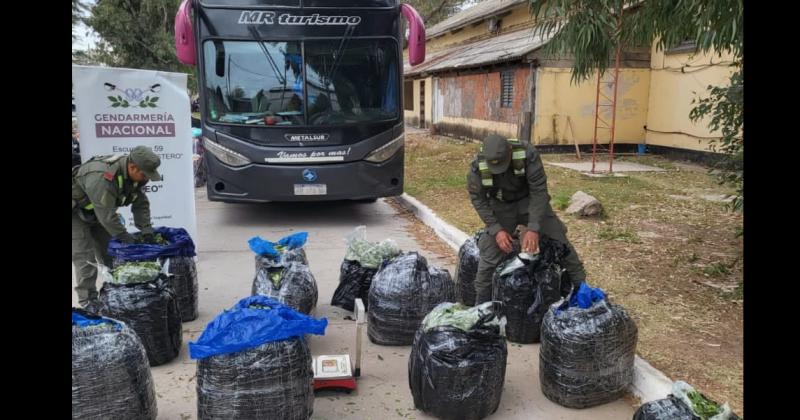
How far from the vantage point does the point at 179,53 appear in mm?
7973

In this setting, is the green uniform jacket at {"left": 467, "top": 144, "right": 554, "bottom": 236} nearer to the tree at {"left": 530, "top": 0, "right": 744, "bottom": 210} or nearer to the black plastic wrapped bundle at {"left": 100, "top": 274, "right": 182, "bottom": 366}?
the tree at {"left": 530, "top": 0, "right": 744, "bottom": 210}

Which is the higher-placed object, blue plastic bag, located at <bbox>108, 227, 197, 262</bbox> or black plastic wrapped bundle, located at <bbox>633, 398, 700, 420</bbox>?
blue plastic bag, located at <bbox>108, 227, 197, 262</bbox>

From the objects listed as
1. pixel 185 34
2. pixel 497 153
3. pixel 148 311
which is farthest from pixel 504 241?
pixel 185 34

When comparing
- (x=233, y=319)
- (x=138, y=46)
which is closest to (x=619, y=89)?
(x=138, y=46)

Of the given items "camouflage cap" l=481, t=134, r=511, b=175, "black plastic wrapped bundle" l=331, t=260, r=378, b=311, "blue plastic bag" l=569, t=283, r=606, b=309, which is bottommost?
"black plastic wrapped bundle" l=331, t=260, r=378, b=311

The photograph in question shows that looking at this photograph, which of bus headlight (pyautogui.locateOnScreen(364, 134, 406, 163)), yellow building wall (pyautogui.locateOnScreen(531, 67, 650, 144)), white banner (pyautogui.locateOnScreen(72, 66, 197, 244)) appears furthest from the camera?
yellow building wall (pyautogui.locateOnScreen(531, 67, 650, 144))

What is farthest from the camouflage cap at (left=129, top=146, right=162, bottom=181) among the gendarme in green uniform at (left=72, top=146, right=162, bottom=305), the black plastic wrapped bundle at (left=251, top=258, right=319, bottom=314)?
the black plastic wrapped bundle at (left=251, top=258, right=319, bottom=314)

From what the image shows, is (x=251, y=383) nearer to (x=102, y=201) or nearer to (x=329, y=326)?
(x=329, y=326)

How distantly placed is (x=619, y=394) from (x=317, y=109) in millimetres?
5746

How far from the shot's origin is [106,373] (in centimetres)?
290

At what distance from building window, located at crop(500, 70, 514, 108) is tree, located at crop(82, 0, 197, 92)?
30.8 feet

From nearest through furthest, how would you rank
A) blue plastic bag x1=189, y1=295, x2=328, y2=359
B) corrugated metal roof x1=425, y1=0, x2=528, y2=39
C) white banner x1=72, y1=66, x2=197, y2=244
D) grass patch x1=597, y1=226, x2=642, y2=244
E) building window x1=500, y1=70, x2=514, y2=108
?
blue plastic bag x1=189, y1=295, x2=328, y2=359
white banner x1=72, y1=66, x2=197, y2=244
grass patch x1=597, y1=226, x2=642, y2=244
building window x1=500, y1=70, x2=514, y2=108
corrugated metal roof x1=425, y1=0, x2=528, y2=39

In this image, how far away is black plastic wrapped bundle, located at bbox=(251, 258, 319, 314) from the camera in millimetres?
4312

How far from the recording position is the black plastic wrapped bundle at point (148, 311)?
3760 mm
